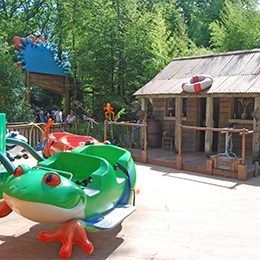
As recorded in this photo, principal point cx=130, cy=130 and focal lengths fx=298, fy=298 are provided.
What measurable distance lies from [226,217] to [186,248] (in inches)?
57.7

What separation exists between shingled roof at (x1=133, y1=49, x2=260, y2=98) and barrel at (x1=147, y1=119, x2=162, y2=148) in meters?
1.33

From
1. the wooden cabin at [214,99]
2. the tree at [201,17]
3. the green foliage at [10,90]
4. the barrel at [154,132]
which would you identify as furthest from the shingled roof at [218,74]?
the tree at [201,17]

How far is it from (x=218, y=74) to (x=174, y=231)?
6.59 meters

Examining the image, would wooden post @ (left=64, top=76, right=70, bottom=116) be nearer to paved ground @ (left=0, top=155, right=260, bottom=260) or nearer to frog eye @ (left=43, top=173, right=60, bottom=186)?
paved ground @ (left=0, top=155, right=260, bottom=260)

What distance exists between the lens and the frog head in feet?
10.2

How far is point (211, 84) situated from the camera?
920 centimetres

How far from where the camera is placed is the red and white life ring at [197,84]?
908cm

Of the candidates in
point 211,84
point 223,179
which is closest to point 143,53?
point 211,84

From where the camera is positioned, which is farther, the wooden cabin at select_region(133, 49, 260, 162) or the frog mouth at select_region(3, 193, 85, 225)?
the wooden cabin at select_region(133, 49, 260, 162)

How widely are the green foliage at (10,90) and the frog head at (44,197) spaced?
969 centimetres

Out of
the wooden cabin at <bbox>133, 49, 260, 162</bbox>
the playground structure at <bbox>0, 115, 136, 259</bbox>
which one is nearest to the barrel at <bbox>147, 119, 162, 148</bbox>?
the wooden cabin at <bbox>133, 49, 260, 162</bbox>

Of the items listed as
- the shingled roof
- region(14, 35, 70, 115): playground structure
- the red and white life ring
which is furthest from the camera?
region(14, 35, 70, 115): playground structure

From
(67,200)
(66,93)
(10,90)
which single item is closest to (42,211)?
(67,200)

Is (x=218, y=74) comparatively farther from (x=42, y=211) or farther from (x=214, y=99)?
(x=42, y=211)
